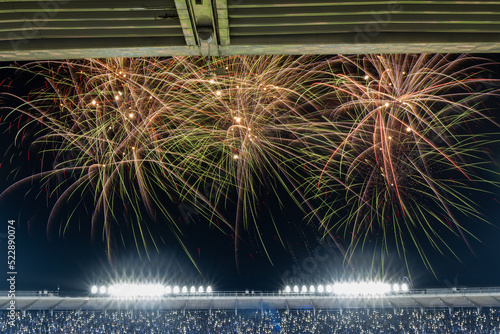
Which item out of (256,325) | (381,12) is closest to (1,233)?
(256,325)

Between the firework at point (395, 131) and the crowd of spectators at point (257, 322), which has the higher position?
the firework at point (395, 131)

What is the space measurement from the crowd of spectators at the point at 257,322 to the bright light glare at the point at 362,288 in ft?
4.33

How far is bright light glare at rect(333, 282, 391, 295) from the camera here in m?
22.4

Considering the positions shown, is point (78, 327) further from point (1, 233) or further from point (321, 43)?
point (321, 43)

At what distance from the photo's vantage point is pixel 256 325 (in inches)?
812

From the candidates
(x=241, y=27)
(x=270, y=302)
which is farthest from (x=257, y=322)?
(x=241, y=27)

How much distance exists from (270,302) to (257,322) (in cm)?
127

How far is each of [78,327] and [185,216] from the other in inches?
332

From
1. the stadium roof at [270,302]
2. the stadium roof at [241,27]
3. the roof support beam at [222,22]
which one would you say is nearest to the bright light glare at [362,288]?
the stadium roof at [270,302]

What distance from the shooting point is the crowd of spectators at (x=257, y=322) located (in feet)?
65.5

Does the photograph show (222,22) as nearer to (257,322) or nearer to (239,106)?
(239,106)

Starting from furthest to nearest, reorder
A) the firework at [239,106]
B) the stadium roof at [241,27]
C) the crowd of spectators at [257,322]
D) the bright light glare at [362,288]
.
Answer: the bright light glare at [362,288] < the crowd of spectators at [257,322] < the firework at [239,106] < the stadium roof at [241,27]

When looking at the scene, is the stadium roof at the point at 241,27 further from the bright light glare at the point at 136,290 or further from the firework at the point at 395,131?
the bright light glare at the point at 136,290

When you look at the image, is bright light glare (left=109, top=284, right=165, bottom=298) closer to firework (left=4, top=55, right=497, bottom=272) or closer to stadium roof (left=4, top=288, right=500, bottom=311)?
stadium roof (left=4, top=288, right=500, bottom=311)
